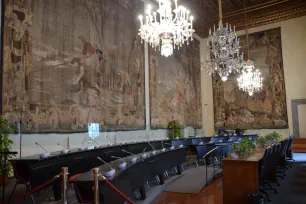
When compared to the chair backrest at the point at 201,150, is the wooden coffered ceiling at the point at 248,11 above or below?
above

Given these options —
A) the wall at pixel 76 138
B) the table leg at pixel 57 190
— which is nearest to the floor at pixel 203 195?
the table leg at pixel 57 190

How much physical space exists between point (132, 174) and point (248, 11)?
16013 millimetres

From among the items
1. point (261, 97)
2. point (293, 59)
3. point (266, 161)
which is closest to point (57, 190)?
point (266, 161)

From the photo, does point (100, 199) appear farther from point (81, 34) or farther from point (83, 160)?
point (81, 34)

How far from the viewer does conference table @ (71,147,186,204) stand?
3.48 m

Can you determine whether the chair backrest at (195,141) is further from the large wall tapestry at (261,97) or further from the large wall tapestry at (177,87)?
the large wall tapestry at (261,97)

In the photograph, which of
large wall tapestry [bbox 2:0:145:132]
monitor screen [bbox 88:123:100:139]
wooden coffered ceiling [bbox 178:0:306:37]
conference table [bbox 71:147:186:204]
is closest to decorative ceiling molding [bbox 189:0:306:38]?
wooden coffered ceiling [bbox 178:0:306:37]

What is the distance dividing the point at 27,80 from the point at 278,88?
16.3m

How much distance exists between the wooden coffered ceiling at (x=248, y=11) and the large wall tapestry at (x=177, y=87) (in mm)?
2255

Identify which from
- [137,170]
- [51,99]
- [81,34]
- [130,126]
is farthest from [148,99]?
[137,170]

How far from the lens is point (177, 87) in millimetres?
16172

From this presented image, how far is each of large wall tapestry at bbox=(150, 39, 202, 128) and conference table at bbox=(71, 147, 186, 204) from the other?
225 inches

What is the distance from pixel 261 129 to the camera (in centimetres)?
1827

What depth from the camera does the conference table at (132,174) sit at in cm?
348
